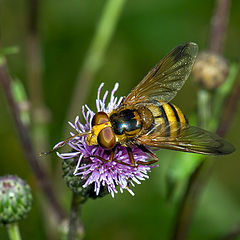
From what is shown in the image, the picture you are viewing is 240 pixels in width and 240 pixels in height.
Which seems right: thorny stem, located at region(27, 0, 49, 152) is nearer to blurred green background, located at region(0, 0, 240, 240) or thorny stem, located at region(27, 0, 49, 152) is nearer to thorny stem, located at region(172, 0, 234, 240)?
blurred green background, located at region(0, 0, 240, 240)

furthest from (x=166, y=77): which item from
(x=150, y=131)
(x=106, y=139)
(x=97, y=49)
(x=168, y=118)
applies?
(x=97, y=49)

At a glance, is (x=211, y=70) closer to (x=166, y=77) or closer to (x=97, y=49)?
(x=166, y=77)

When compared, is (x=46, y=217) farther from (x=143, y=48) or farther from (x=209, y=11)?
(x=209, y=11)

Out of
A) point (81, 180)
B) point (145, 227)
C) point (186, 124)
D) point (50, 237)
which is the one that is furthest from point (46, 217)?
point (186, 124)

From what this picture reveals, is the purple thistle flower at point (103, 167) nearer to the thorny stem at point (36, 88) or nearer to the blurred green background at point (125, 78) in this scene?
the thorny stem at point (36, 88)

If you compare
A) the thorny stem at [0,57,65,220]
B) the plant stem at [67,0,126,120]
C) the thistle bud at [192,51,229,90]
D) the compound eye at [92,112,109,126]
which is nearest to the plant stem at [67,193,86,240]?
the compound eye at [92,112,109,126]

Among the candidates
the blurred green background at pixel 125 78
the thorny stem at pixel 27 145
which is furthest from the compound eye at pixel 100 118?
the blurred green background at pixel 125 78
